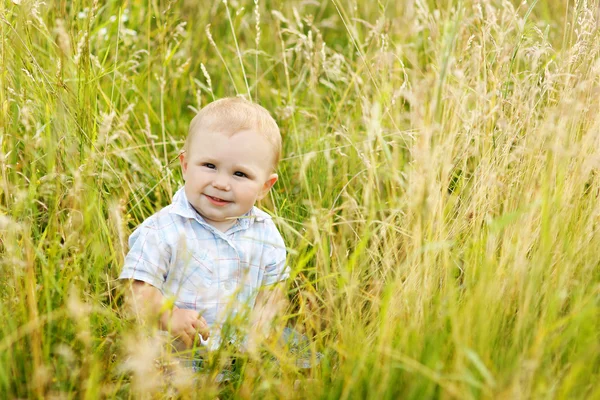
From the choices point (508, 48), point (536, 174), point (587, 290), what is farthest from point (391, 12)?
point (587, 290)

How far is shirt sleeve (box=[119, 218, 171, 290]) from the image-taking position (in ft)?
7.98

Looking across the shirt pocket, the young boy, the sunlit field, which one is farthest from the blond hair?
the shirt pocket

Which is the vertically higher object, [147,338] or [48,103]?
[48,103]

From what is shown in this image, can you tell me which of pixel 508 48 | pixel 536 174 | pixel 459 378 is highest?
pixel 508 48

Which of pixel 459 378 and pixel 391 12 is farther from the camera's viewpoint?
pixel 391 12

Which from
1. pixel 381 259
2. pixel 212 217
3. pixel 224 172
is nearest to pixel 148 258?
pixel 212 217

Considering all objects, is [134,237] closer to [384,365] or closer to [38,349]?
[38,349]

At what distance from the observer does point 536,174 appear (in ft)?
7.90

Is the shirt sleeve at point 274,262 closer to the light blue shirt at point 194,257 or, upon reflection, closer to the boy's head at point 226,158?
the light blue shirt at point 194,257

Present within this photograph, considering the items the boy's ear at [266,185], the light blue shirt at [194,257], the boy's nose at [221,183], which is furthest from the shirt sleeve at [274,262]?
the boy's nose at [221,183]

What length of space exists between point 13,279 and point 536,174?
5.20 ft

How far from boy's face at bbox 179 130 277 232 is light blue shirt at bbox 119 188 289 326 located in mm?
54

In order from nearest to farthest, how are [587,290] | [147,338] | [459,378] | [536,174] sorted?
[459,378], [147,338], [587,290], [536,174]

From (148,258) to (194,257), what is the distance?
0.16 meters
